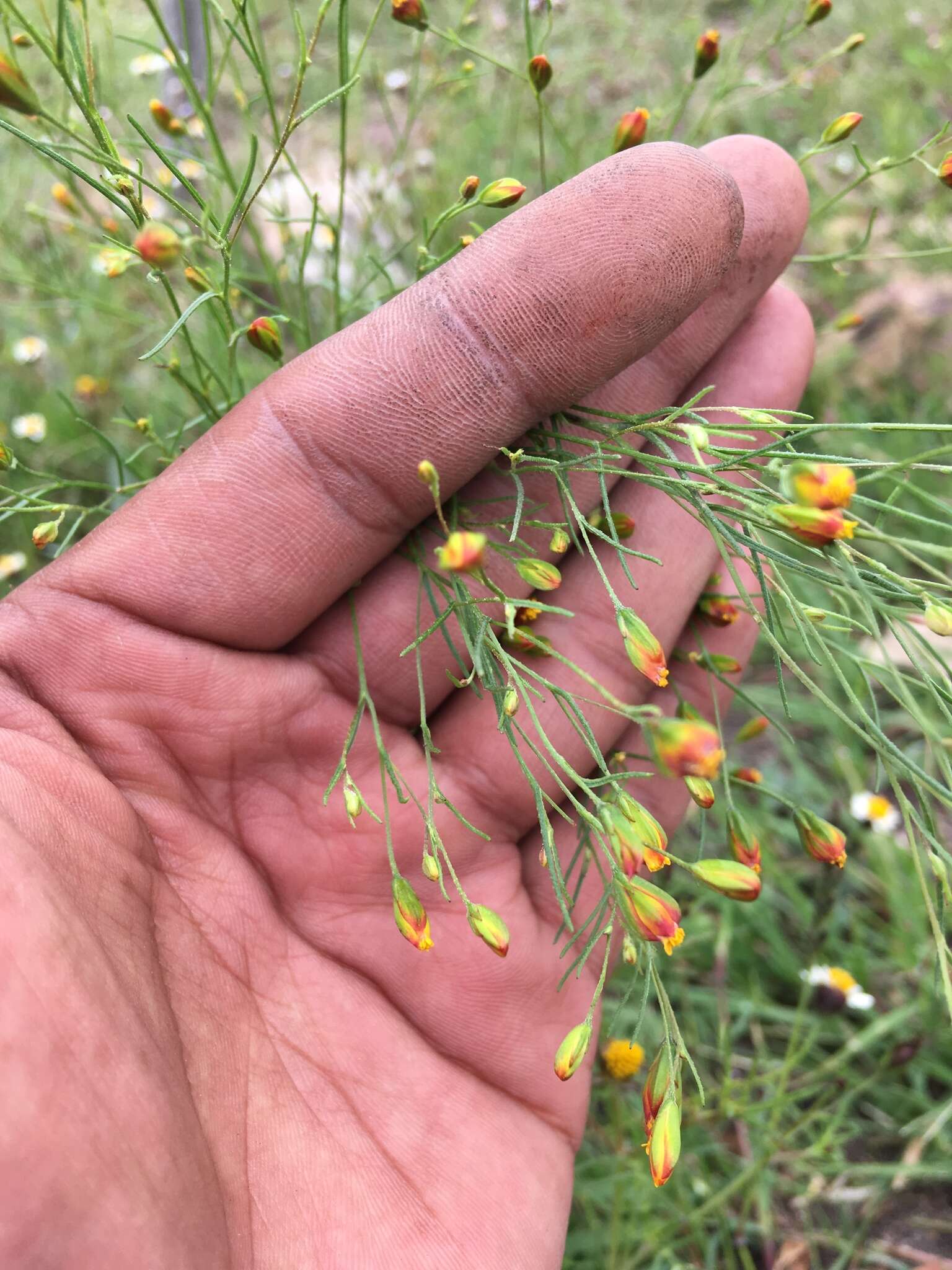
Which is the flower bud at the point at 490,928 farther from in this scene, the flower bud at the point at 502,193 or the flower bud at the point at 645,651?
the flower bud at the point at 502,193

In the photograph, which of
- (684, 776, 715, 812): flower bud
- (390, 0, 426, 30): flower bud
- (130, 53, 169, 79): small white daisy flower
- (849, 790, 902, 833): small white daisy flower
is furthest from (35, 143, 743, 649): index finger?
(130, 53, 169, 79): small white daisy flower

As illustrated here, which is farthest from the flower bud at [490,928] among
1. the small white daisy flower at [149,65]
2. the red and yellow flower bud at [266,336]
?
the small white daisy flower at [149,65]

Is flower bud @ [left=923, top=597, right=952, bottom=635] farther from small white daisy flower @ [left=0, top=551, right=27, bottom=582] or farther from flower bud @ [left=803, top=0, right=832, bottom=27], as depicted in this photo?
small white daisy flower @ [left=0, top=551, right=27, bottom=582]

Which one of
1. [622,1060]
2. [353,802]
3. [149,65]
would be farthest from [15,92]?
[149,65]

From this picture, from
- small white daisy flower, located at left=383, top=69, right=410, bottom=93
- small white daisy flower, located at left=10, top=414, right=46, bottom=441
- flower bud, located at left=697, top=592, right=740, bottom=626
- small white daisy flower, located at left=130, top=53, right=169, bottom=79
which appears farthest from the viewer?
small white daisy flower, located at left=383, top=69, right=410, bottom=93

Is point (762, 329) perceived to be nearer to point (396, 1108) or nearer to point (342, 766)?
point (342, 766)

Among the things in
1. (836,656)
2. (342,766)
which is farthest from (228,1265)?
(836,656)
